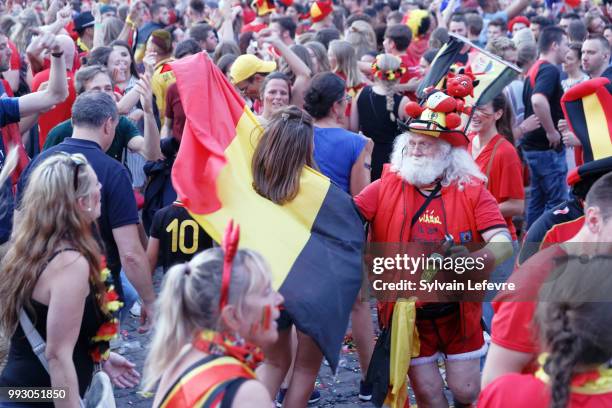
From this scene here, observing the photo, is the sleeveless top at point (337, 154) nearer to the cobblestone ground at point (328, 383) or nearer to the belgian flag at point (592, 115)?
the cobblestone ground at point (328, 383)

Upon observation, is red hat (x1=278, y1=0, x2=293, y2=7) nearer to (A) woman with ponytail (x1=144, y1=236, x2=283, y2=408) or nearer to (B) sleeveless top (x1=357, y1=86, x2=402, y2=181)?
(B) sleeveless top (x1=357, y1=86, x2=402, y2=181)

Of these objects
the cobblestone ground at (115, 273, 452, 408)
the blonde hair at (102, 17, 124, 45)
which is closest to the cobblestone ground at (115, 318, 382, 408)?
the cobblestone ground at (115, 273, 452, 408)

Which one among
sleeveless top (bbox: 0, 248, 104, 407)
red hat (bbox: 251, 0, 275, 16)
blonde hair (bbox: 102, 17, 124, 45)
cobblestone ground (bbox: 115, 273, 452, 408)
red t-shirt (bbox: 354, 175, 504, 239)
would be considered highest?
red hat (bbox: 251, 0, 275, 16)

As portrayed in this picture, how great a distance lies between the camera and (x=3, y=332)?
354 cm

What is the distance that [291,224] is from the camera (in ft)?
14.6

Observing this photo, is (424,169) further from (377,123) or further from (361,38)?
(361,38)

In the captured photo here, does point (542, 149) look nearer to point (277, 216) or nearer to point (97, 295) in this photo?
point (277, 216)

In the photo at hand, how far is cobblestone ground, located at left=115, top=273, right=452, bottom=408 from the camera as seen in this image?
5594 mm

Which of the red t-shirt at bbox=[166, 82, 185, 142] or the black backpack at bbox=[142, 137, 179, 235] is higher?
the red t-shirt at bbox=[166, 82, 185, 142]

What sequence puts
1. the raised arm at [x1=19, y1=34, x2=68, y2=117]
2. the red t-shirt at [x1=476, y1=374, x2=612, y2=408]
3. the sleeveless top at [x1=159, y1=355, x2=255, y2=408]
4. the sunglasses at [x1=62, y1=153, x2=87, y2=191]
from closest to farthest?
the sleeveless top at [x1=159, y1=355, x2=255, y2=408], the red t-shirt at [x1=476, y1=374, x2=612, y2=408], the sunglasses at [x1=62, y1=153, x2=87, y2=191], the raised arm at [x1=19, y1=34, x2=68, y2=117]

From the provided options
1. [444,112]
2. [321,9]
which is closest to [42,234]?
[444,112]

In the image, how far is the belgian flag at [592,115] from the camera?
4.19 m

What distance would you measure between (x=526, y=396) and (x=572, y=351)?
0.19 m

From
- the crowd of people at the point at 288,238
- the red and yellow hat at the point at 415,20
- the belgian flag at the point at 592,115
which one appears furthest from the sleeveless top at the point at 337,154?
the red and yellow hat at the point at 415,20
